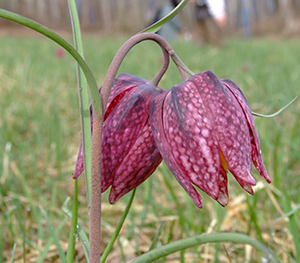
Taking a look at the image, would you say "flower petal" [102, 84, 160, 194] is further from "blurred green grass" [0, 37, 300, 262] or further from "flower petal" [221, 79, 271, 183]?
"blurred green grass" [0, 37, 300, 262]

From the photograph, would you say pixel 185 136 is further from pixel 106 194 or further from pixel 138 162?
pixel 106 194

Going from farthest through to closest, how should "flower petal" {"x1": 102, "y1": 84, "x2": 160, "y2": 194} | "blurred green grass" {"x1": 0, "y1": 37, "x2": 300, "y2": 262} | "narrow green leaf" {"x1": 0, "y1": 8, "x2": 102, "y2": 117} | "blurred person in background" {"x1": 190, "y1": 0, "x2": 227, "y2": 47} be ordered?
"blurred person in background" {"x1": 190, "y1": 0, "x2": 227, "y2": 47} → "blurred green grass" {"x1": 0, "y1": 37, "x2": 300, "y2": 262} → "flower petal" {"x1": 102, "y1": 84, "x2": 160, "y2": 194} → "narrow green leaf" {"x1": 0, "y1": 8, "x2": 102, "y2": 117}

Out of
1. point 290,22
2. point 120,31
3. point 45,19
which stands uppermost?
point 45,19

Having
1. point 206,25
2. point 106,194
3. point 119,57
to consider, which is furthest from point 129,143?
point 206,25

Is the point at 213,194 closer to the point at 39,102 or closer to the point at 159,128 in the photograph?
the point at 159,128

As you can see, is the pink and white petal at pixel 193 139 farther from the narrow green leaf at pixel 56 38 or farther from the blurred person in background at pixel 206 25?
the blurred person in background at pixel 206 25

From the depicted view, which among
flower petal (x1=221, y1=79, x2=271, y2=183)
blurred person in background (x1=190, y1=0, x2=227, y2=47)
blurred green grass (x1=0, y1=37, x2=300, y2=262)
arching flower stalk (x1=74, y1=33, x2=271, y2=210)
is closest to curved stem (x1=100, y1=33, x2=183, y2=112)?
arching flower stalk (x1=74, y1=33, x2=271, y2=210)

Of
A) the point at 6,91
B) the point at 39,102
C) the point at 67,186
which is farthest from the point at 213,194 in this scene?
the point at 6,91
